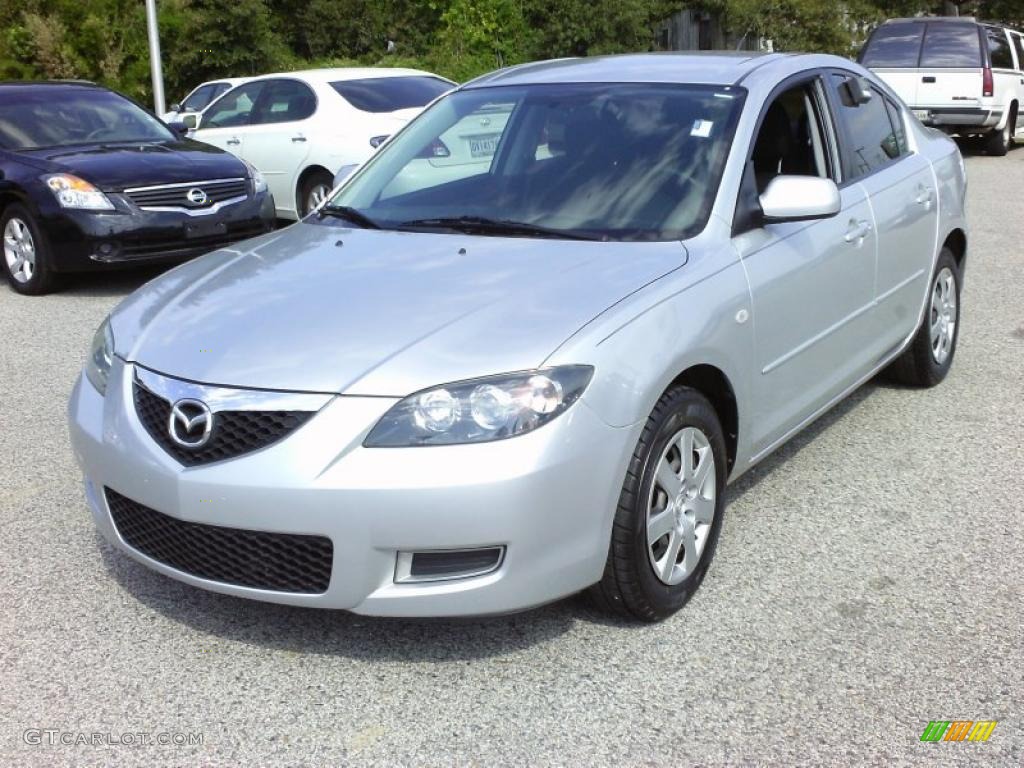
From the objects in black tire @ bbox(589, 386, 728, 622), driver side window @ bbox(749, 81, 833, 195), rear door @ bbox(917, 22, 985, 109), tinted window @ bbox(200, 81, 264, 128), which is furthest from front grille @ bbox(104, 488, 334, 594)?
rear door @ bbox(917, 22, 985, 109)

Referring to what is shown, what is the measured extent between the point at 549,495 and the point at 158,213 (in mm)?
6341

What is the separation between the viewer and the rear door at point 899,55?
1772cm

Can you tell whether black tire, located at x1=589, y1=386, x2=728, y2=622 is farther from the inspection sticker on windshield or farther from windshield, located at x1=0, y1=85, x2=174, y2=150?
windshield, located at x1=0, y1=85, x2=174, y2=150

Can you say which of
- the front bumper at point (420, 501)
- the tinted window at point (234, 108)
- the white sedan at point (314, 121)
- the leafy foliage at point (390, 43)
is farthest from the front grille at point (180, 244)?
the leafy foliage at point (390, 43)

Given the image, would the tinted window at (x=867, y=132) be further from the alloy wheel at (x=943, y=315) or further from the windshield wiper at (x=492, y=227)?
the windshield wiper at (x=492, y=227)

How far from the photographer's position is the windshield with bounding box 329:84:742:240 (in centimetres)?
415

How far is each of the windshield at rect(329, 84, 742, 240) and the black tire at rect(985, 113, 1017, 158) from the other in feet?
51.8

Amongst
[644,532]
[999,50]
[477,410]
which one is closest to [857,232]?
[644,532]

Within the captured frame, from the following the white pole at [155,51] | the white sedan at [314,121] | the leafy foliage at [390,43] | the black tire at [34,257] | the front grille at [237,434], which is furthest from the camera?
the leafy foliage at [390,43]

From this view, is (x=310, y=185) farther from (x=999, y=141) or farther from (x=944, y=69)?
(x=999, y=141)

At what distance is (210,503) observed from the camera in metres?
3.25

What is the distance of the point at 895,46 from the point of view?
706 inches

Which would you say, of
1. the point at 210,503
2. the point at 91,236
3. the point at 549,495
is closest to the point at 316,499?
the point at 210,503

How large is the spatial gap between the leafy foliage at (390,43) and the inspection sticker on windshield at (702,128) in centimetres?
2290
